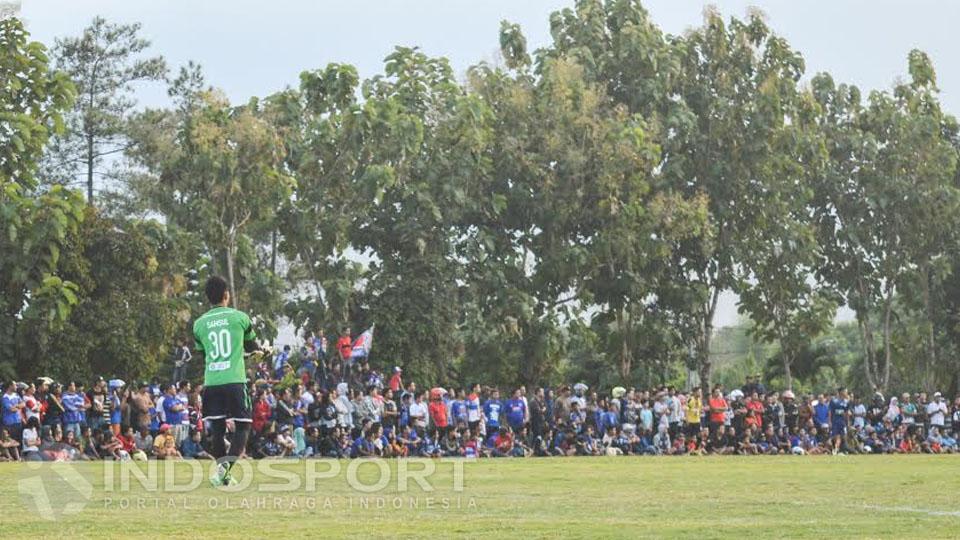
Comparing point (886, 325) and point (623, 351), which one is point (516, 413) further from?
point (886, 325)

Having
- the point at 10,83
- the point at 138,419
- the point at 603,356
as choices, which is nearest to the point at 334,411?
the point at 138,419

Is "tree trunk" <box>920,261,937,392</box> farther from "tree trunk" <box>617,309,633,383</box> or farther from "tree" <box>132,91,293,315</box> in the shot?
"tree" <box>132,91,293,315</box>

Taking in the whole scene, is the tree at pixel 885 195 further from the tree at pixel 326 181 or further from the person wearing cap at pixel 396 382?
the person wearing cap at pixel 396 382

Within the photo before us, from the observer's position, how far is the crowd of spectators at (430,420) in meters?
28.5

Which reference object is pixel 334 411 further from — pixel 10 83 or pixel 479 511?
pixel 479 511

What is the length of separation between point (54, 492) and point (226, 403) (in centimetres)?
237

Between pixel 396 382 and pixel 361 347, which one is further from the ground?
pixel 361 347

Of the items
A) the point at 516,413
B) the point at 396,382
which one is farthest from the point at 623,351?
the point at 396,382

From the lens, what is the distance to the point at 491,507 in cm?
1348

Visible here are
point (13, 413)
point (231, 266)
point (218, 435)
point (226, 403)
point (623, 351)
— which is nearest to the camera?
point (226, 403)

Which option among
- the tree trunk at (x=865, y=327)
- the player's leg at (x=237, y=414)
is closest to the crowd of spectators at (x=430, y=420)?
the tree trunk at (x=865, y=327)

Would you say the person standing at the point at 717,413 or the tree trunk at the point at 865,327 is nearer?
the person standing at the point at 717,413

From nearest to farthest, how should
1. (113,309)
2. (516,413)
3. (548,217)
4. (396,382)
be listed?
(396,382)
(113,309)
(516,413)
(548,217)

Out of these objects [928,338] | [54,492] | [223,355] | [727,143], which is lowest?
[54,492]
